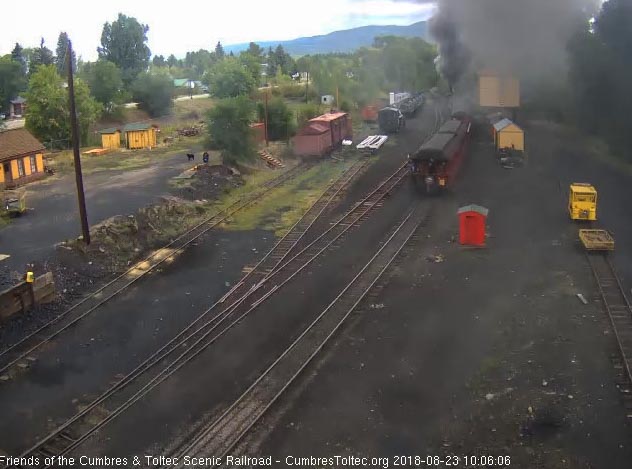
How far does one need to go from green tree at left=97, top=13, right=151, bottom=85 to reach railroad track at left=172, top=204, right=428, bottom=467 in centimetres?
7690

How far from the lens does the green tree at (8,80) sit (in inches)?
2648

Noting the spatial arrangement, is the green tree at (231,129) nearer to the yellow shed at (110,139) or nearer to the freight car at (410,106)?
the yellow shed at (110,139)

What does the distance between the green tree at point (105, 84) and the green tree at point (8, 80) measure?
925 cm

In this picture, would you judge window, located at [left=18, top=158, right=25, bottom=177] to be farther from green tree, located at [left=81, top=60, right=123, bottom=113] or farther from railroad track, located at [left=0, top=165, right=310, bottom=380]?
green tree, located at [left=81, top=60, right=123, bottom=113]

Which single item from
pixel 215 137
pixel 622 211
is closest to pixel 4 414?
pixel 622 211

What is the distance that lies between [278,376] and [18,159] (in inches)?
1051

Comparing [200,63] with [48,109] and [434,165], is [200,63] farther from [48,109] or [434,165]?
[434,165]

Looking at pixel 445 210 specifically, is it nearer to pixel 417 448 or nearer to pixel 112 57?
pixel 417 448

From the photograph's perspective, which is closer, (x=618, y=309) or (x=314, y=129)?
(x=618, y=309)

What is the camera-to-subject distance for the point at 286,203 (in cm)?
2914

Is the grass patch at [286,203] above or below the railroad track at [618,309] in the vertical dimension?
above

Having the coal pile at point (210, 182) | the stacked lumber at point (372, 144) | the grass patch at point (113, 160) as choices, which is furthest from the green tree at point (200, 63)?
the coal pile at point (210, 182)

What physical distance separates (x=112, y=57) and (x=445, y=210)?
241 feet

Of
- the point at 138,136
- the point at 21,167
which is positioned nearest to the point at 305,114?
the point at 138,136
